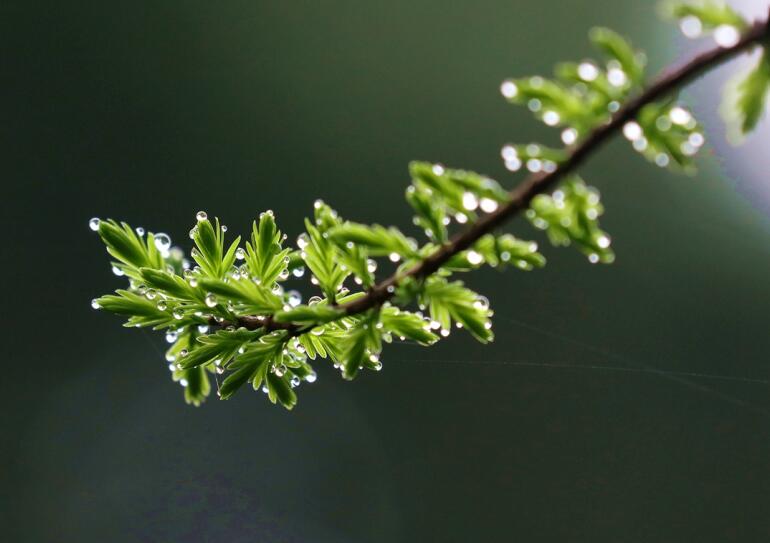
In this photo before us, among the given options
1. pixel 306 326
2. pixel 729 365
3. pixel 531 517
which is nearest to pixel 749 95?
Result: pixel 306 326

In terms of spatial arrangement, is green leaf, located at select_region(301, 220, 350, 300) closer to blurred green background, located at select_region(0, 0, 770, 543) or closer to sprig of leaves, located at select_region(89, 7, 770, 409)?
sprig of leaves, located at select_region(89, 7, 770, 409)

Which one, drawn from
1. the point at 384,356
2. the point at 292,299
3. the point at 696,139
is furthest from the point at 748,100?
the point at 384,356

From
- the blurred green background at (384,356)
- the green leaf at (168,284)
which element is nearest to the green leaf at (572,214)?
the green leaf at (168,284)

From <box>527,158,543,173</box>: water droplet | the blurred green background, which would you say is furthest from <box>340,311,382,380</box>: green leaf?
the blurred green background

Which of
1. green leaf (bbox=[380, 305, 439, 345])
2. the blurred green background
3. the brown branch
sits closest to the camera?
the brown branch

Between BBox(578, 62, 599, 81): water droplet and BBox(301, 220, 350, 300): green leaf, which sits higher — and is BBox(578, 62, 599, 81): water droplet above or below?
below

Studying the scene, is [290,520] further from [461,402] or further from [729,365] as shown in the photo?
[729,365]

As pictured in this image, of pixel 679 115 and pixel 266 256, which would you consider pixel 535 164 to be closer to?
pixel 679 115
